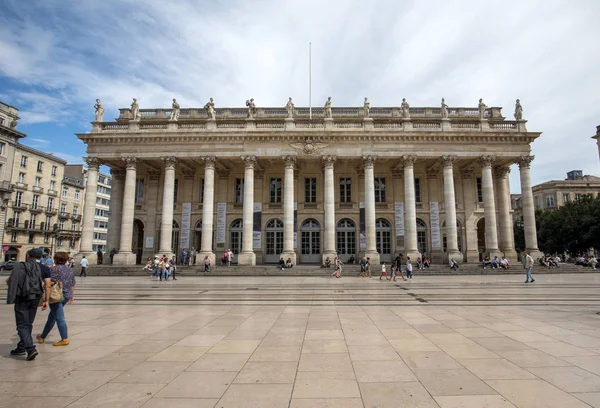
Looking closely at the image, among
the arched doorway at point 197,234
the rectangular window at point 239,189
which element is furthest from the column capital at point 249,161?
the arched doorway at point 197,234

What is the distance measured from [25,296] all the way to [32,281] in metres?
0.24

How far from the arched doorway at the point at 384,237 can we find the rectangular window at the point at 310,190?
658cm

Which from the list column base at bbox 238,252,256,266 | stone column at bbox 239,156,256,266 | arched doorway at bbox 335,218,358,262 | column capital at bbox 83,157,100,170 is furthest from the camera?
arched doorway at bbox 335,218,358,262

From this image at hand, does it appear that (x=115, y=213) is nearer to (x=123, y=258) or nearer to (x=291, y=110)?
(x=123, y=258)

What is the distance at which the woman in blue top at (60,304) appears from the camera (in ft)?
19.6

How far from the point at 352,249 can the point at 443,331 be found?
26.2 metres

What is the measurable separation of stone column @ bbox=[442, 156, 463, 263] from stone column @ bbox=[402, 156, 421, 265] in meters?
2.68

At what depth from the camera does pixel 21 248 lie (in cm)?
4612

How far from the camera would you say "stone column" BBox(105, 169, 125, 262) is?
107ft

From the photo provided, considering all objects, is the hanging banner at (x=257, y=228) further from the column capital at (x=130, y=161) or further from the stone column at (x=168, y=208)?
the column capital at (x=130, y=161)

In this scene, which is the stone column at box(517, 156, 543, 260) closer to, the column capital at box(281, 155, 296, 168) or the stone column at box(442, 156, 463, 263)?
the stone column at box(442, 156, 463, 263)

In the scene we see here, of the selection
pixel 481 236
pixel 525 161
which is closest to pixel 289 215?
pixel 481 236

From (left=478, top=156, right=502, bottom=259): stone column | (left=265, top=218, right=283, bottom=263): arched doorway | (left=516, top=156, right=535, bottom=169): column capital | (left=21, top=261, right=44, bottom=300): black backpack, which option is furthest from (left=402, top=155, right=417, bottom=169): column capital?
(left=21, top=261, right=44, bottom=300): black backpack

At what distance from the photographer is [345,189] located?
110ft
